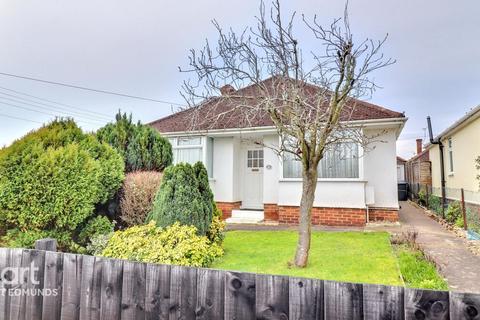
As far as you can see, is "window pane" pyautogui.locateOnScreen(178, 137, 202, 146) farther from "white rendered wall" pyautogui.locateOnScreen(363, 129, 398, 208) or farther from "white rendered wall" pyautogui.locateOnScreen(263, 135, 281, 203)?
"white rendered wall" pyautogui.locateOnScreen(363, 129, 398, 208)

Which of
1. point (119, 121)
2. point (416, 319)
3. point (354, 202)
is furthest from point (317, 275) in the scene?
point (119, 121)

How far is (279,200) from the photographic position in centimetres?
1205

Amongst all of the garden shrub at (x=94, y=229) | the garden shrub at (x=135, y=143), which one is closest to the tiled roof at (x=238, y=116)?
the garden shrub at (x=135, y=143)

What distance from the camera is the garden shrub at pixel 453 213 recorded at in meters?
11.6

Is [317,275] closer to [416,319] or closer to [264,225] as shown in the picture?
[416,319]

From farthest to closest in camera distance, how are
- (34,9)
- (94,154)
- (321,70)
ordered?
(34,9) → (321,70) → (94,154)

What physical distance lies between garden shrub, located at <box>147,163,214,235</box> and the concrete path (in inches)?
185

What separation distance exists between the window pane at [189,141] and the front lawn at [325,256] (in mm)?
5564

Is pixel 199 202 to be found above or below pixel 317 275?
above

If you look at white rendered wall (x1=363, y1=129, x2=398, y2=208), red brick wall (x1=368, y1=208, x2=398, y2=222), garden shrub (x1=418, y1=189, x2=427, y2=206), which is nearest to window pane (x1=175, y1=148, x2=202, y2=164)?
white rendered wall (x1=363, y1=129, x2=398, y2=208)

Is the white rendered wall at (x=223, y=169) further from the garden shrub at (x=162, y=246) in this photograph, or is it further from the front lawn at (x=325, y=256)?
the garden shrub at (x=162, y=246)

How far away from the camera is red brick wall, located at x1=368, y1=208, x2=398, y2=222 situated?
37.5 feet

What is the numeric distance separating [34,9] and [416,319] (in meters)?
12.6

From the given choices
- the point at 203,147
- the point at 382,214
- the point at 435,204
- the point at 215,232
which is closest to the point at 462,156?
the point at 435,204
